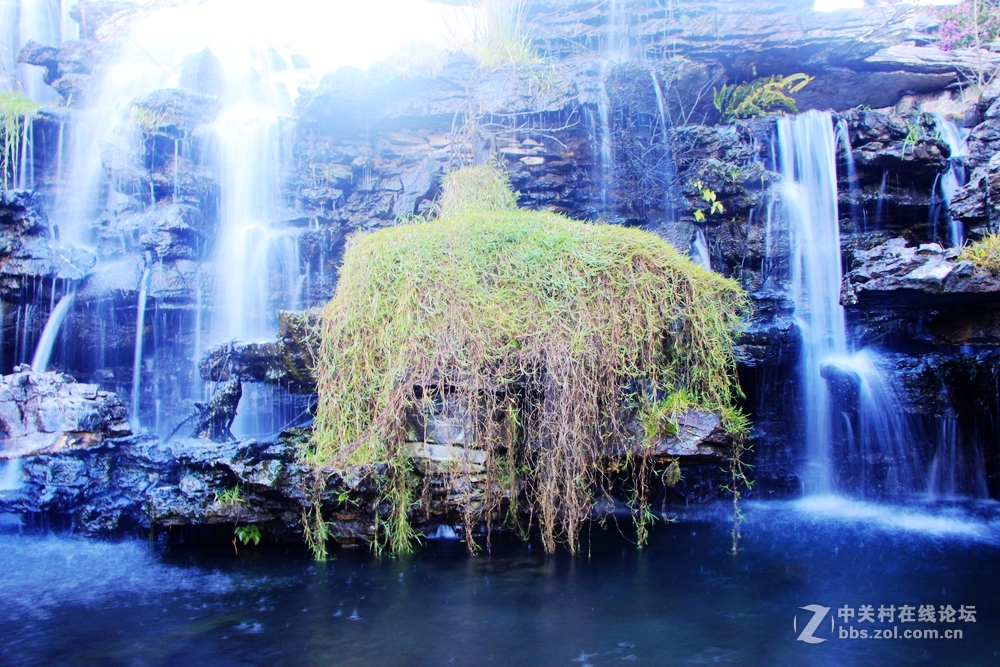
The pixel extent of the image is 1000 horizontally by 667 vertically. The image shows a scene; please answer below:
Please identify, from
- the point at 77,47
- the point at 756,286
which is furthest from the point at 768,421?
the point at 77,47

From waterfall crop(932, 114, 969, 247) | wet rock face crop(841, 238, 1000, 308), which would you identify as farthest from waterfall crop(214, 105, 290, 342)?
waterfall crop(932, 114, 969, 247)

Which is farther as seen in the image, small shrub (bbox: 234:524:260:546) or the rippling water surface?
small shrub (bbox: 234:524:260:546)

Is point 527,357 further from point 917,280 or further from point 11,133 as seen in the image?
point 11,133

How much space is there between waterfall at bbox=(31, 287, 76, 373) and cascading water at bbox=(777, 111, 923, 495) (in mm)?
7390

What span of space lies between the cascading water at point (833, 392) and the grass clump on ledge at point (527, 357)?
1.84m

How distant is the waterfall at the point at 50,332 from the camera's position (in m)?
6.96

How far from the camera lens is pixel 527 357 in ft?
14.4

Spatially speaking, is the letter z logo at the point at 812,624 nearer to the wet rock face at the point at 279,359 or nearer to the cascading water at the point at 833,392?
the cascading water at the point at 833,392

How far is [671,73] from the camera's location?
299 inches

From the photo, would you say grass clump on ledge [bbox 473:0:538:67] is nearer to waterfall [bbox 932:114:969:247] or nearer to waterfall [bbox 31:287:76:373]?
waterfall [bbox 932:114:969:247]

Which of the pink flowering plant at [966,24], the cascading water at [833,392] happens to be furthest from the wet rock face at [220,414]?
the pink flowering plant at [966,24]

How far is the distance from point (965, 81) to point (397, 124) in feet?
22.9

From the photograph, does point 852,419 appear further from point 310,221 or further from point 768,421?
point 310,221

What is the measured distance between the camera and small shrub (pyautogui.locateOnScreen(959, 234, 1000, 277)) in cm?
468
